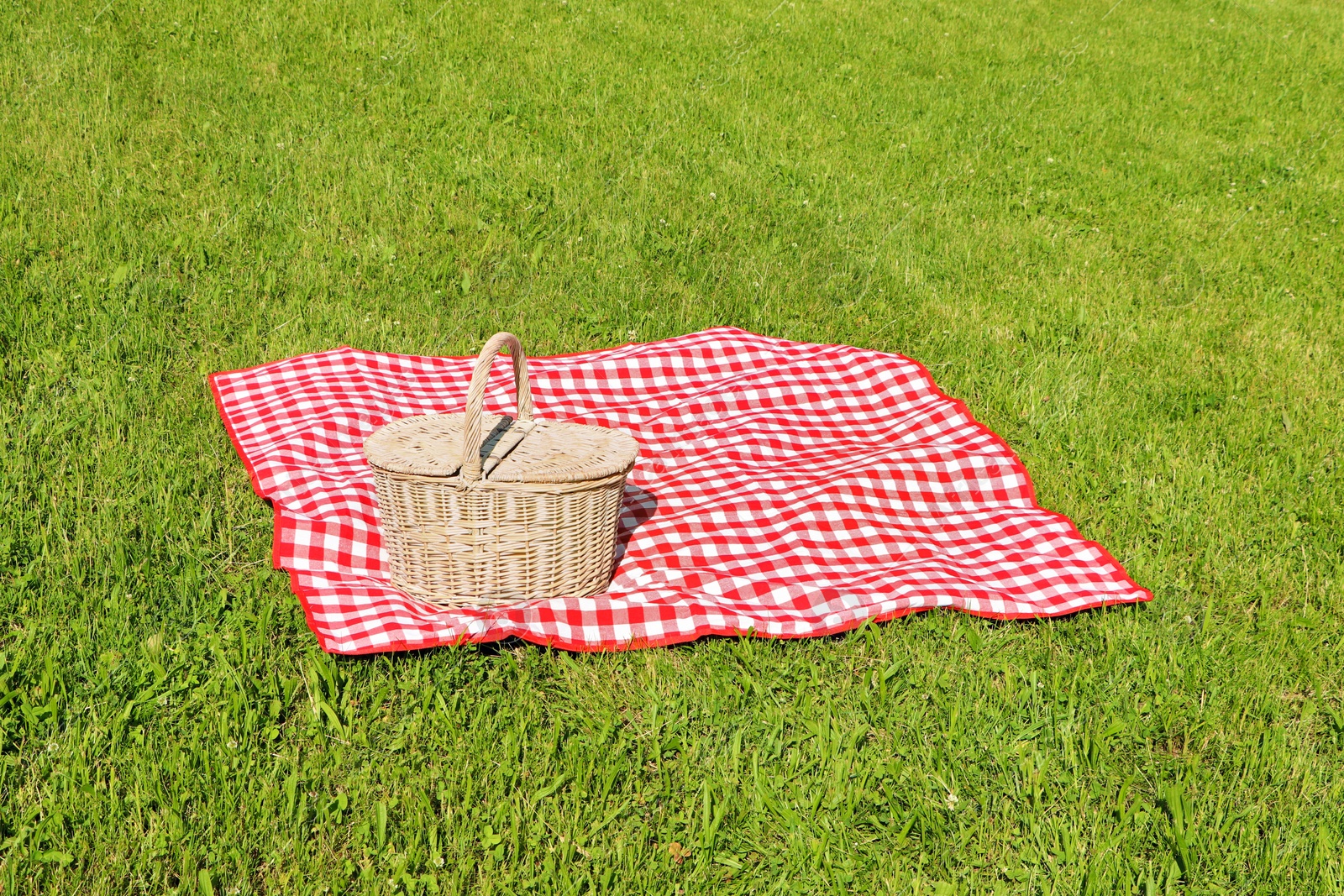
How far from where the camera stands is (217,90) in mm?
7477

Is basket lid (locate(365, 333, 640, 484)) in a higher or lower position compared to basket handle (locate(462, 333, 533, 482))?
lower

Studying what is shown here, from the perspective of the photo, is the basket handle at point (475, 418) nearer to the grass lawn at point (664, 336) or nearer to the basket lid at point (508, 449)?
the basket lid at point (508, 449)

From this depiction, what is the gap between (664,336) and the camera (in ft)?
19.0

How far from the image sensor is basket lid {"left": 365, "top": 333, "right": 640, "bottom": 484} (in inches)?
122

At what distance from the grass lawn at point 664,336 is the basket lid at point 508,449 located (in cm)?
54

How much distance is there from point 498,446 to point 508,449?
0.03 metres

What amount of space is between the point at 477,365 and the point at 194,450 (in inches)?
65.4

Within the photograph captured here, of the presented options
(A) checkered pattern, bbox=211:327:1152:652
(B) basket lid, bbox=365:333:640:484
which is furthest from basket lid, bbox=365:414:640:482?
(A) checkered pattern, bbox=211:327:1152:652

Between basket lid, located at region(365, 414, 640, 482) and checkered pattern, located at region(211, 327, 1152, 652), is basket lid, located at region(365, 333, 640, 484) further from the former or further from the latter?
checkered pattern, located at region(211, 327, 1152, 652)

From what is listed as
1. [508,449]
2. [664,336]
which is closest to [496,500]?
[508,449]

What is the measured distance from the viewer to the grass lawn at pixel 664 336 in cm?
257

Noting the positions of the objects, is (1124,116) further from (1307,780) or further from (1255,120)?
(1307,780)

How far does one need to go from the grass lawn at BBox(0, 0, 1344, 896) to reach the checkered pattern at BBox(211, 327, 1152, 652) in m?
0.11

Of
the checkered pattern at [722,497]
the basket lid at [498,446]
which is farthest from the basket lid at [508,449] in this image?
the checkered pattern at [722,497]
